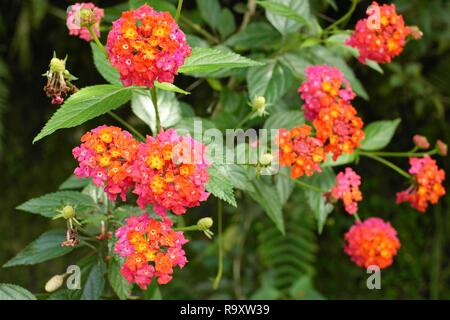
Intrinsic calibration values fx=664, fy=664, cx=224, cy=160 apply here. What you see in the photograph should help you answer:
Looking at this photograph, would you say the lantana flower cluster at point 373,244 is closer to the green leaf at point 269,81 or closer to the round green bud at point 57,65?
the green leaf at point 269,81

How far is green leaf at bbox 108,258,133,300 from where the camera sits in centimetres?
154

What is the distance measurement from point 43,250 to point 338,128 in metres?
0.78

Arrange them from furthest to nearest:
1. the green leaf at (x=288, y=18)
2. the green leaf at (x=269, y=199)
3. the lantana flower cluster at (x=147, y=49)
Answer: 1. the green leaf at (x=288, y=18)
2. the green leaf at (x=269, y=199)
3. the lantana flower cluster at (x=147, y=49)

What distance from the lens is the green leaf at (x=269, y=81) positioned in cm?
178

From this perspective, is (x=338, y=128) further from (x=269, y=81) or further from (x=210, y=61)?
(x=210, y=61)

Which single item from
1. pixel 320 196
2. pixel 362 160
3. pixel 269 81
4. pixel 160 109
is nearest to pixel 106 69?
pixel 160 109

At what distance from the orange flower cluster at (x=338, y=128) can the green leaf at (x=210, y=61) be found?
1.05ft

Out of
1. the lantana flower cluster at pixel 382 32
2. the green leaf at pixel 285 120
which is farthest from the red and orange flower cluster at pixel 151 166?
the lantana flower cluster at pixel 382 32

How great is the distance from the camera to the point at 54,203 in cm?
156

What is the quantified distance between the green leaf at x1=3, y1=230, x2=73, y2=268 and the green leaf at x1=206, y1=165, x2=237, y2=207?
16.6 inches

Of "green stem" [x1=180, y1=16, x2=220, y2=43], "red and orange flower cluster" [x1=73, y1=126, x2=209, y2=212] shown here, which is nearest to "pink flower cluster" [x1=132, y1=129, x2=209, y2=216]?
"red and orange flower cluster" [x1=73, y1=126, x2=209, y2=212]
